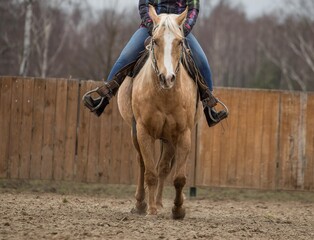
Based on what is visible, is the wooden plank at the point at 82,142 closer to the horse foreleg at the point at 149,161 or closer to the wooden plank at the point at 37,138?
the wooden plank at the point at 37,138

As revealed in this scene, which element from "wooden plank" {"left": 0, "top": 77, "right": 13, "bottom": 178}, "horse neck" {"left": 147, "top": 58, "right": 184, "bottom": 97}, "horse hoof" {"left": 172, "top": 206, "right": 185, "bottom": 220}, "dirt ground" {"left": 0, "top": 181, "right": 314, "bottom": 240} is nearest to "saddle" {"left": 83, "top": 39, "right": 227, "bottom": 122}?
"horse neck" {"left": 147, "top": 58, "right": 184, "bottom": 97}

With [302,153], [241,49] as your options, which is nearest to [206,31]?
[241,49]

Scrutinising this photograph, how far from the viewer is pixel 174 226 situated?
327 inches

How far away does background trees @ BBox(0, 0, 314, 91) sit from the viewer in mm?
28844

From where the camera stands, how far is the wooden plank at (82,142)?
14812mm

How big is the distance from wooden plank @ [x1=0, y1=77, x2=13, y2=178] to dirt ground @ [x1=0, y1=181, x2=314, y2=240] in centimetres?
88

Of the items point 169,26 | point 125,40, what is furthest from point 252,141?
point 125,40

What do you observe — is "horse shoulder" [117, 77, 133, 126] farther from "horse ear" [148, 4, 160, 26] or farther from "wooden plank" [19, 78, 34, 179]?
"wooden plank" [19, 78, 34, 179]

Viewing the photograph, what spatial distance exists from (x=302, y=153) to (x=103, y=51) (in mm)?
22535

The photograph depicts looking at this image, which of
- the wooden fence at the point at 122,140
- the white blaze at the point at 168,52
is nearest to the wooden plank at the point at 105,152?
the wooden fence at the point at 122,140

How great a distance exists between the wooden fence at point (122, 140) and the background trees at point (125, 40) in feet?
23.0

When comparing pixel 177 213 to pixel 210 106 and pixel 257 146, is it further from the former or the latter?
pixel 257 146

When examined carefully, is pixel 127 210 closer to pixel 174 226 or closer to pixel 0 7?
pixel 174 226

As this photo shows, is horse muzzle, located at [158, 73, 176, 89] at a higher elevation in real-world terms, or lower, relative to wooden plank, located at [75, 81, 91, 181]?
higher
